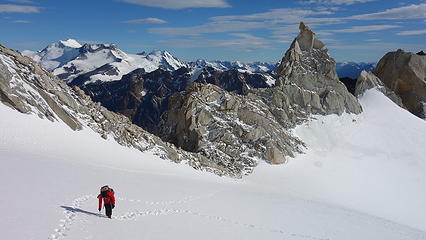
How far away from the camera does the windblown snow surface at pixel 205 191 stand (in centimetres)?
1627

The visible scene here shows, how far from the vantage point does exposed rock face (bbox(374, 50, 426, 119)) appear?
73188mm

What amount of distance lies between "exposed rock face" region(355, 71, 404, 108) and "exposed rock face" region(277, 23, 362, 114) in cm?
786

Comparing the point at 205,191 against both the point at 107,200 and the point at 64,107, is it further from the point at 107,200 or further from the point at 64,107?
the point at 64,107

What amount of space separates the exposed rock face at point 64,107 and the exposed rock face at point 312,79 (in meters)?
21.6

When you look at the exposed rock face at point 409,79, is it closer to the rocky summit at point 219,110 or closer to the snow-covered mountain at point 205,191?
the rocky summit at point 219,110

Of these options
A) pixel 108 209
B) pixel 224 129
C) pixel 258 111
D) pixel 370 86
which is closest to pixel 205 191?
pixel 108 209

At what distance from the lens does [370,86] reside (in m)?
71.4

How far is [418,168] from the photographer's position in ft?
160

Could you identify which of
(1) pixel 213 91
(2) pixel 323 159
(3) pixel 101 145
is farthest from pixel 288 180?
(3) pixel 101 145

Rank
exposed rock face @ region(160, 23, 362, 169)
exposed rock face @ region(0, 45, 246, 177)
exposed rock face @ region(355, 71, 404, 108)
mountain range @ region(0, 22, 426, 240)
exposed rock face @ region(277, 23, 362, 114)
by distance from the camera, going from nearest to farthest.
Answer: mountain range @ region(0, 22, 426, 240) → exposed rock face @ region(0, 45, 246, 177) → exposed rock face @ region(160, 23, 362, 169) → exposed rock face @ region(277, 23, 362, 114) → exposed rock face @ region(355, 71, 404, 108)

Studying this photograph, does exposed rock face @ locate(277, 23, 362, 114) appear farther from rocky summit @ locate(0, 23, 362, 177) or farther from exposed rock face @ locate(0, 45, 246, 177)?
exposed rock face @ locate(0, 45, 246, 177)

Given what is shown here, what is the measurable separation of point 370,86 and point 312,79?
1599 cm

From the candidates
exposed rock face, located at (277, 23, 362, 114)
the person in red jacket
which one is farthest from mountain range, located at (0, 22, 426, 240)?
the person in red jacket

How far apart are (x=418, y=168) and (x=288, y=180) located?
63.8 feet
